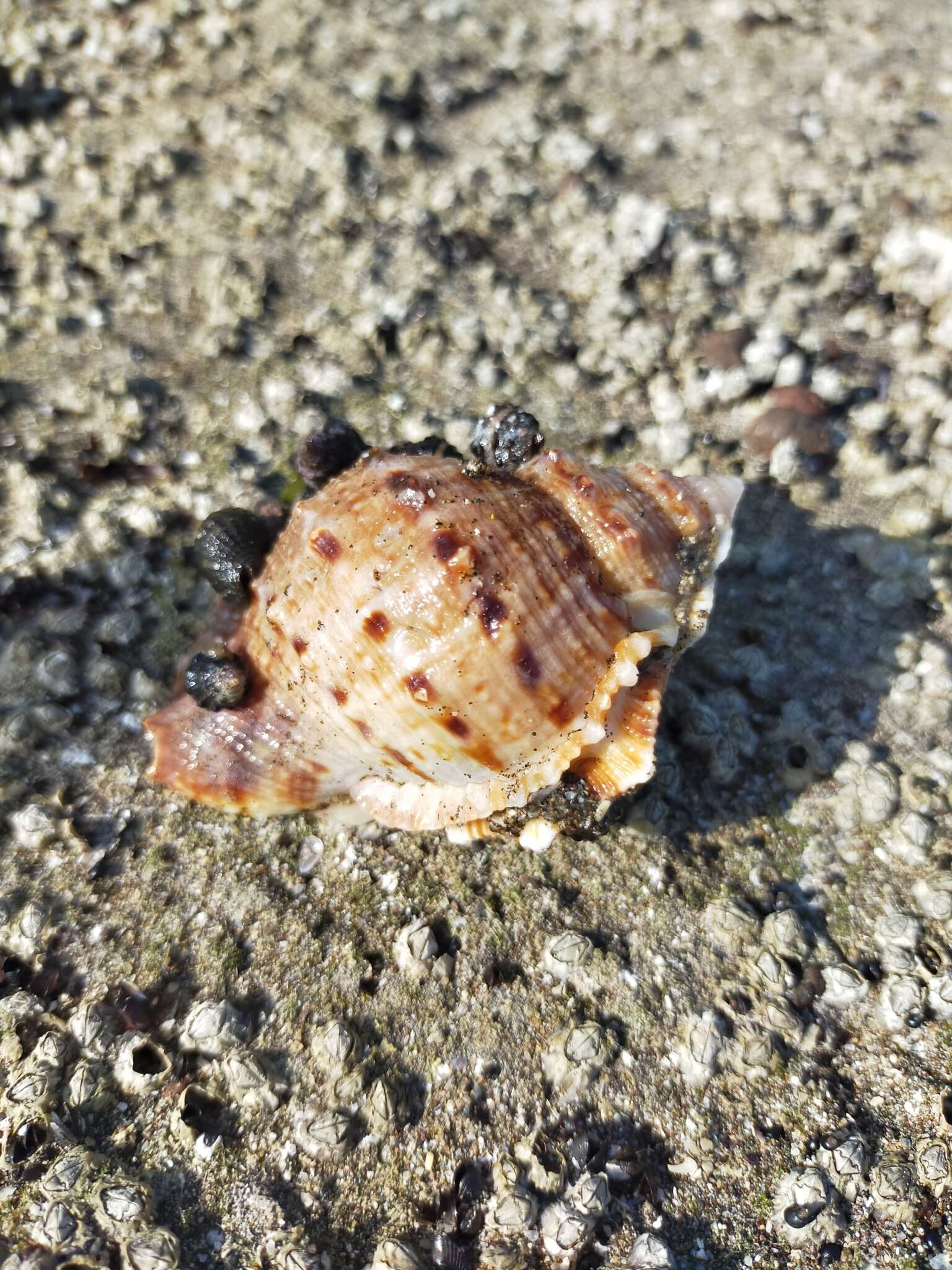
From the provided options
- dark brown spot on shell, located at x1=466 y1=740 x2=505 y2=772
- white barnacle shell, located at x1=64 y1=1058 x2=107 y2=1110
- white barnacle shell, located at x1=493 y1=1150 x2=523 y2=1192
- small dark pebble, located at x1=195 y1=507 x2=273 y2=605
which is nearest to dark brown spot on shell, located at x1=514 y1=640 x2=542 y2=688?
dark brown spot on shell, located at x1=466 y1=740 x2=505 y2=772

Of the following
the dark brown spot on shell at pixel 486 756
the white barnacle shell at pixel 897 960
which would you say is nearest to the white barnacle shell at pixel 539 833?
the dark brown spot on shell at pixel 486 756

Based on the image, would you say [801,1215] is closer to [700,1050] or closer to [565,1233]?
[700,1050]

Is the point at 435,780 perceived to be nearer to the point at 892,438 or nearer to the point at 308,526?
the point at 308,526

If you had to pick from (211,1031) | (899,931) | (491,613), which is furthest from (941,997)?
(211,1031)

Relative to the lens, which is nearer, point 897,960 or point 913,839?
point 897,960

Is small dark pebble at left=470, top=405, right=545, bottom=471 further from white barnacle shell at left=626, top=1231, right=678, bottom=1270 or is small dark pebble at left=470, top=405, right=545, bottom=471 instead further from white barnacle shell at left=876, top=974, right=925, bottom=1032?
white barnacle shell at left=626, top=1231, right=678, bottom=1270
